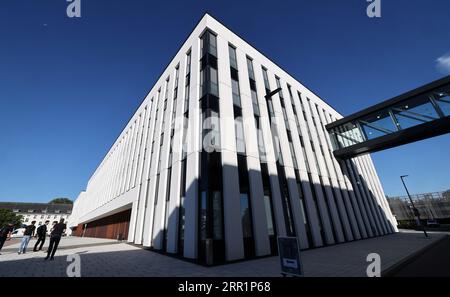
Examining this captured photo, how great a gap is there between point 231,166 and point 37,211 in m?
116

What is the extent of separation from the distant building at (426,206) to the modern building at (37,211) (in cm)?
12696

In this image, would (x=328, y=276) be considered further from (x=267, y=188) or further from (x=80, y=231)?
(x=80, y=231)

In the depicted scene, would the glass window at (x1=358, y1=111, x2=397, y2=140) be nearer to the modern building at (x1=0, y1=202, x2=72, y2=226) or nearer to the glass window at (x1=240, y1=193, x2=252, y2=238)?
the glass window at (x1=240, y1=193, x2=252, y2=238)

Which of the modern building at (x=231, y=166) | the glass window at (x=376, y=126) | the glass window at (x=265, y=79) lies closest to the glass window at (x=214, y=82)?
the modern building at (x=231, y=166)

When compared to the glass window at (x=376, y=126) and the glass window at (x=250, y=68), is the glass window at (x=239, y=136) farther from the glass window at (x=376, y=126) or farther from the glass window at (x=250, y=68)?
the glass window at (x=376, y=126)

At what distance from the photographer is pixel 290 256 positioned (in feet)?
16.1

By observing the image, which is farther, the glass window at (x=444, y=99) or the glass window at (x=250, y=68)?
the glass window at (x=250, y=68)

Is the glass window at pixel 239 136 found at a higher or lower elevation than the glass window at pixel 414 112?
lower

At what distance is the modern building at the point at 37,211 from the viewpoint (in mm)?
80562

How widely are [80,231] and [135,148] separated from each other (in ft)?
129

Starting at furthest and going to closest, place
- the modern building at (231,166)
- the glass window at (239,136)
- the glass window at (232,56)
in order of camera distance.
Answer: the glass window at (232,56), the glass window at (239,136), the modern building at (231,166)

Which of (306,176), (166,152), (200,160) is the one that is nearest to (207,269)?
(200,160)

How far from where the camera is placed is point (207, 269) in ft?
24.1

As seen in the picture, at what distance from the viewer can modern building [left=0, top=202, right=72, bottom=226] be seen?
264 feet
